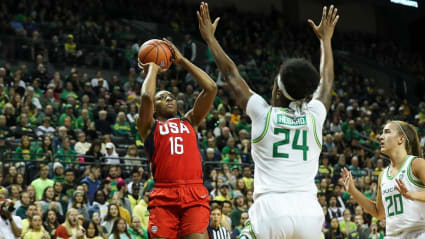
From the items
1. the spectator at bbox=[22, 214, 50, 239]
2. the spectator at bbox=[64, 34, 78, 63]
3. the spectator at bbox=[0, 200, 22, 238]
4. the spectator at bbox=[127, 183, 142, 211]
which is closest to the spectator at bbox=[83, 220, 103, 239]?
the spectator at bbox=[22, 214, 50, 239]

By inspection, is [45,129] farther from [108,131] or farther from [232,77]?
[232,77]

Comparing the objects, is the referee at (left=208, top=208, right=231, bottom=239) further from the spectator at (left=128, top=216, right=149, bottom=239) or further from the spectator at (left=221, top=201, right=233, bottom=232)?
the spectator at (left=128, top=216, right=149, bottom=239)

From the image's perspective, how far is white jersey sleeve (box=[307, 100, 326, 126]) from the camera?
375cm

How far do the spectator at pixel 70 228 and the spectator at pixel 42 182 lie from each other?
1276 millimetres

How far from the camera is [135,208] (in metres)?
10.7

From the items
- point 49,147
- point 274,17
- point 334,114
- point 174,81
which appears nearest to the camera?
point 49,147

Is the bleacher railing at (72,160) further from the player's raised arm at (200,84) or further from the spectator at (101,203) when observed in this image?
the player's raised arm at (200,84)

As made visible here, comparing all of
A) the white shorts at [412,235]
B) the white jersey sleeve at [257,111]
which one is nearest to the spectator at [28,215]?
the white shorts at [412,235]

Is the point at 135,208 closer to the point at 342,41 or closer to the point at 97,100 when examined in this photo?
the point at 97,100

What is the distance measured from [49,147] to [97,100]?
11.2ft

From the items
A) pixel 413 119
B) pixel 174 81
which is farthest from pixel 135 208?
pixel 413 119

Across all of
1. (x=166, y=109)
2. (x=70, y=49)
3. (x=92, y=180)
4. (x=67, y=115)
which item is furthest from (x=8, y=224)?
(x=70, y=49)

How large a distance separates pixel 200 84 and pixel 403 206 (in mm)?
2245

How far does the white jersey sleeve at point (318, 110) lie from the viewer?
12.3ft
